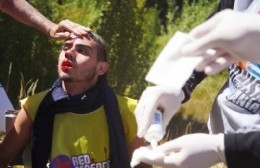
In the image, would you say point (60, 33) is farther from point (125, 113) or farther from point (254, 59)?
point (254, 59)

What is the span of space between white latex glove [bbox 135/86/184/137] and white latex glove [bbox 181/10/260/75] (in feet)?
0.76

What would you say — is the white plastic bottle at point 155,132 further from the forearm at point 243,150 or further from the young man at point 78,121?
the young man at point 78,121

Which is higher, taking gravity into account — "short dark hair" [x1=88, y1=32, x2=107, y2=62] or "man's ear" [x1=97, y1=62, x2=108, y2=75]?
"short dark hair" [x1=88, y1=32, x2=107, y2=62]

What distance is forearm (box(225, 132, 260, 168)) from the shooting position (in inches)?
61.3

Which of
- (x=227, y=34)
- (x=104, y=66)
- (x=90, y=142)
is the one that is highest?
(x=227, y=34)

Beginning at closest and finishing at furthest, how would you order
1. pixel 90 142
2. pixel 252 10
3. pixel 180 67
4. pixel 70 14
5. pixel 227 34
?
pixel 227 34
pixel 180 67
pixel 252 10
pixel 90 142
pixel 70 14

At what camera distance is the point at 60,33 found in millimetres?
2859

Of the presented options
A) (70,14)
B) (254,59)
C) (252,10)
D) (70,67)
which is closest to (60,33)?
(70,67)

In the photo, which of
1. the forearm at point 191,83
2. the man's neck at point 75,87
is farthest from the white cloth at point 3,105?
the forearm at point 191,83

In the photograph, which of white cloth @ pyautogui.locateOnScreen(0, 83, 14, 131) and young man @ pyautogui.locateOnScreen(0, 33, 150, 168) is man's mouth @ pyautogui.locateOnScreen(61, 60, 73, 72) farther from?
white cloth @ pyautogui.locateOnScreen(0, 83, 14, 131)

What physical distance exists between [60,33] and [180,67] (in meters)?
1.34

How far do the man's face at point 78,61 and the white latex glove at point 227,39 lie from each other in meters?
1.33

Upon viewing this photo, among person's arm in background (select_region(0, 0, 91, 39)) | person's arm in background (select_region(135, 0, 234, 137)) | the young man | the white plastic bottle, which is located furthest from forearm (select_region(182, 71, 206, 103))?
person's arm in background (select_region(0, 0, 91, 39))

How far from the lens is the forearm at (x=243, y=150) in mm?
1557
